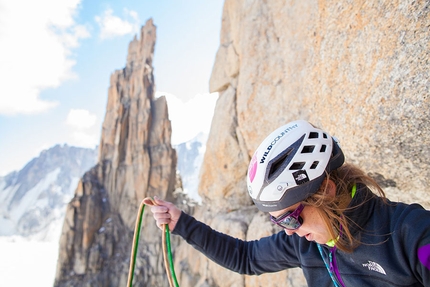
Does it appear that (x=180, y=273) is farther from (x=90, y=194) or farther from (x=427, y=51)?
(x=90, y=194)

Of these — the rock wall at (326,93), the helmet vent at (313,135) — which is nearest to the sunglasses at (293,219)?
the helmet vent at (313,135)

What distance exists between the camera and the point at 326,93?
3213 millimetres

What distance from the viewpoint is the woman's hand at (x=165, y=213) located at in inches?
95.0

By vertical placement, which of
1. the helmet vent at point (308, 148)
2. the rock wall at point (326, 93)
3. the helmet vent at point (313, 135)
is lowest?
the helmet vent at point (308, 148)

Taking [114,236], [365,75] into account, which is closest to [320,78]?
[365,75]

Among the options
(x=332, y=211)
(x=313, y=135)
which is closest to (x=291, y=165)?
(x=313, y=135)

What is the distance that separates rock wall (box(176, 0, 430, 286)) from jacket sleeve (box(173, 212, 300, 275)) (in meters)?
1.55

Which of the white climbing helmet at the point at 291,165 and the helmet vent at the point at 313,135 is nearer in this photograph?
the white climbing helmet at the point at 291,165

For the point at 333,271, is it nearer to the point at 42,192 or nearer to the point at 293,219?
the point at 293,219

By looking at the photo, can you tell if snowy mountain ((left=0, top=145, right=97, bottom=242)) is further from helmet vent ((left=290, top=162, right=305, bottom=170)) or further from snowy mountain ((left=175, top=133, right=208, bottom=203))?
helmet vent ((left=290, top=162, right=305, bottom=170))

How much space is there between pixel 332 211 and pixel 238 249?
3.71 ft

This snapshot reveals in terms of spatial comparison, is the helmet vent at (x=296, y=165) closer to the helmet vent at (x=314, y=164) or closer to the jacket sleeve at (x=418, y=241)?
the helmet vent at (x=314, y=164)

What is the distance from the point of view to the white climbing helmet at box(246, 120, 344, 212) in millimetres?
1637

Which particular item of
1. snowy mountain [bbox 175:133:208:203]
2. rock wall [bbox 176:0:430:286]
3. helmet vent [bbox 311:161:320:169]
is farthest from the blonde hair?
snowy mountain [bbox 175:133:208:203]
